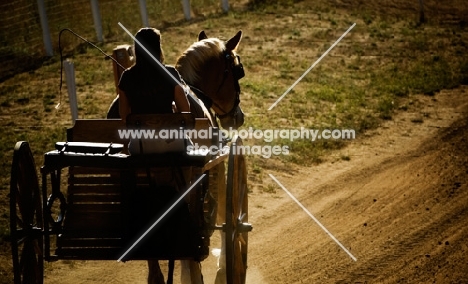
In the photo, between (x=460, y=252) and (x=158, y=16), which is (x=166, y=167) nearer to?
(x=460, y=252)

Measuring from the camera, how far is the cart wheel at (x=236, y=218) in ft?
21.2

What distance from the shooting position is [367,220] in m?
9.91

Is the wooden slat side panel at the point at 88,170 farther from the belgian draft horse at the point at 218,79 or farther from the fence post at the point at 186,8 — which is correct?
the fence post at the point at 186,8

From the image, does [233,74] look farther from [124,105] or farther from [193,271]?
[193,271]

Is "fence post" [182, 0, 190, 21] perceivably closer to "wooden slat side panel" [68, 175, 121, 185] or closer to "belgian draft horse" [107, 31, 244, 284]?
"belgian draft horse" [107, 31, 244, 284]

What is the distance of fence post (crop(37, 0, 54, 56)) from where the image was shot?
17.8 metres

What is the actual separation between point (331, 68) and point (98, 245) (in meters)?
11.7

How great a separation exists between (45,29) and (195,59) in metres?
10.6

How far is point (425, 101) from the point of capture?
50.8 ft

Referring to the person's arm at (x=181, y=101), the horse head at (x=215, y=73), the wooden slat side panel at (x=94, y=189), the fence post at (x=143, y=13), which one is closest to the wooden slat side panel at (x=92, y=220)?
the wooden slat side panel at (x=94, y=189)

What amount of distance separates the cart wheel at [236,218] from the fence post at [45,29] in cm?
1120

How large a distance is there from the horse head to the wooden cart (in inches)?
57.5

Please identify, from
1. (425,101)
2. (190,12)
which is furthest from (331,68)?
(190,12)

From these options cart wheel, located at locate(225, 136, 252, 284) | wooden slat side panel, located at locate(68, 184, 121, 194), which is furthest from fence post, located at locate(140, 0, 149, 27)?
wooden slat side panel, located at locate(68, 184, 121, 194)
